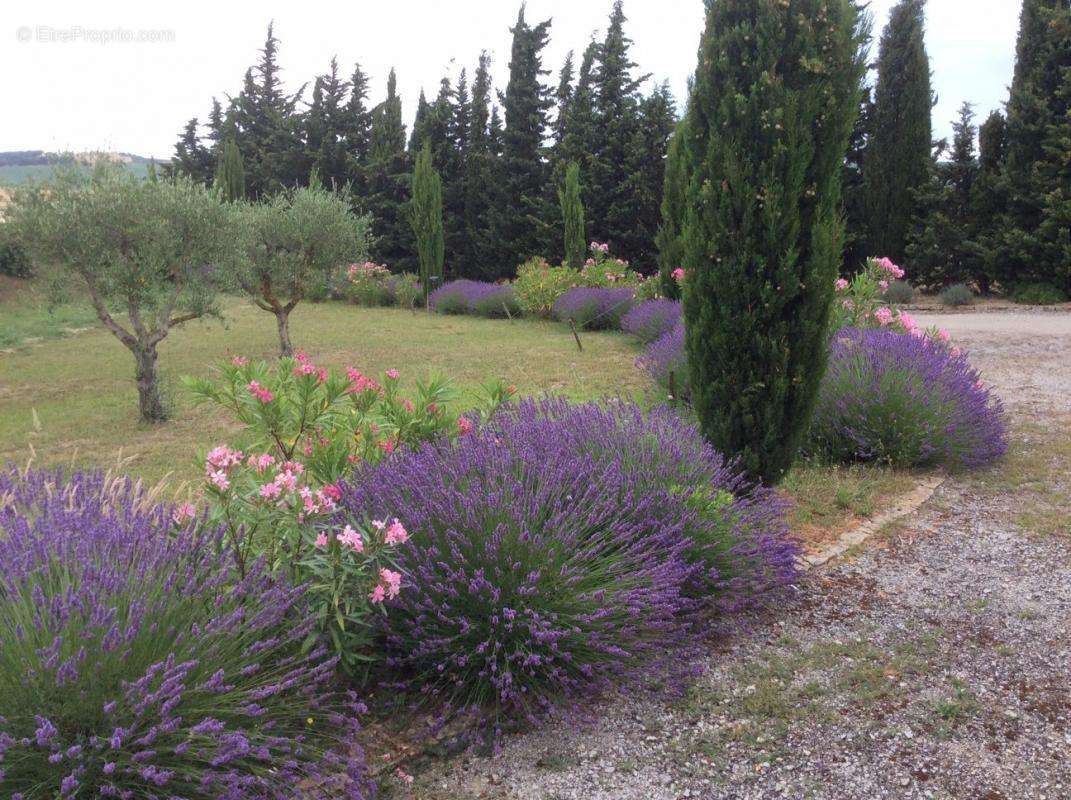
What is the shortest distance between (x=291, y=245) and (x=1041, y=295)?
16650mm

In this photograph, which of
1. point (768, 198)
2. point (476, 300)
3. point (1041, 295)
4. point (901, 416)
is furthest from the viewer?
point (476, 300)

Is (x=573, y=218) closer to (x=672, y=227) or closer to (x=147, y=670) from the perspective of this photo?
(x=672, y=227)

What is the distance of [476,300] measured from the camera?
62.2 ft

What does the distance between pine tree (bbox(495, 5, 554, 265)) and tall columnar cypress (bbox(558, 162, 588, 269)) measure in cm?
620

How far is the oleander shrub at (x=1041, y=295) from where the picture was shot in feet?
58.2

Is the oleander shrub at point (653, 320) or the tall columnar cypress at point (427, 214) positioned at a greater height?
the tall columnar cypress at point (427, 214)

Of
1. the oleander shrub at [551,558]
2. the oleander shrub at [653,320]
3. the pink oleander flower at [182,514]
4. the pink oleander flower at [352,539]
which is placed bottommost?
the oleander shrub at [551,558]

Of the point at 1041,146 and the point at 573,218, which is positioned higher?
the point at 1041,146

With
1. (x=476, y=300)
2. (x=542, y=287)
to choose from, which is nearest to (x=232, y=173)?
(x=476, y=300)

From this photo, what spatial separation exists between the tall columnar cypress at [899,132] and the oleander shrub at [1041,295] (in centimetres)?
309

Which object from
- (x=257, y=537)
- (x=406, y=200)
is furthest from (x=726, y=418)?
(x=406, y=200)

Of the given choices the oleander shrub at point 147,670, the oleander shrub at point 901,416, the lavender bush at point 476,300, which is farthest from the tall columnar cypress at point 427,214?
the oleander shrub at point 147,670

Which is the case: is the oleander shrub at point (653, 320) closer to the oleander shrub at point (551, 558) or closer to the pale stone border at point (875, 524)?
the pale stone border at point (875, 524)

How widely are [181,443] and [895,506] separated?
6.20m
